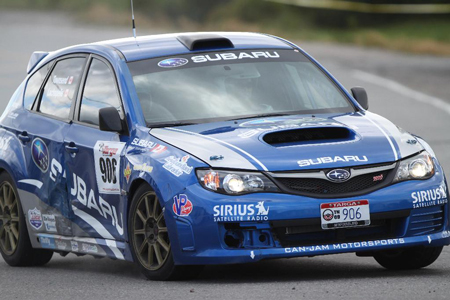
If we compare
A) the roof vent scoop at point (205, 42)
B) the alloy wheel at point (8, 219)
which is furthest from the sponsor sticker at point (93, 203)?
the roof vent scoop at point (205, 42)

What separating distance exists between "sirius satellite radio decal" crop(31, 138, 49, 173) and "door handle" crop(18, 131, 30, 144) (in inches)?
4.0

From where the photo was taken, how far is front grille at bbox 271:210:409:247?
765cm

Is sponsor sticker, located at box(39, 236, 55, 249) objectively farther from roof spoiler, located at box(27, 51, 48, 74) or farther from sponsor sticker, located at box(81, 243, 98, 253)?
roof spoiler, located at box(27, 51, 48, 74)

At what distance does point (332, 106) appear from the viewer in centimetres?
906

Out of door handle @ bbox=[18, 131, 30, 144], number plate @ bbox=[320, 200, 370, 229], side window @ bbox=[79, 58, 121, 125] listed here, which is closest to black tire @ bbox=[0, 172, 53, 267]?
door handle @ bbox=[18, 131, 30, 144]

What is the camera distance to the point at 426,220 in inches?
314

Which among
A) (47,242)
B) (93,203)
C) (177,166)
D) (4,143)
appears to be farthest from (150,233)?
(4,143)

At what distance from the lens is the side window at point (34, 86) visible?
33.8 ft

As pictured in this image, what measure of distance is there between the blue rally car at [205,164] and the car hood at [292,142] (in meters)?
0.01

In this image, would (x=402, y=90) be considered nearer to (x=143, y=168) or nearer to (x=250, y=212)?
(x=143, y=168)

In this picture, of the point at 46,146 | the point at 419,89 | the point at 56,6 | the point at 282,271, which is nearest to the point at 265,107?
the point at 282,271

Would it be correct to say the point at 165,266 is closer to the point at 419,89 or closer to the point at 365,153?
the point at 365,153

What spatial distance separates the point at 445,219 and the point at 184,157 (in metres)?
1.71

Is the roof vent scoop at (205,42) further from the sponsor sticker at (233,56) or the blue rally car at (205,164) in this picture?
the sponsor sticker at (233,56)
